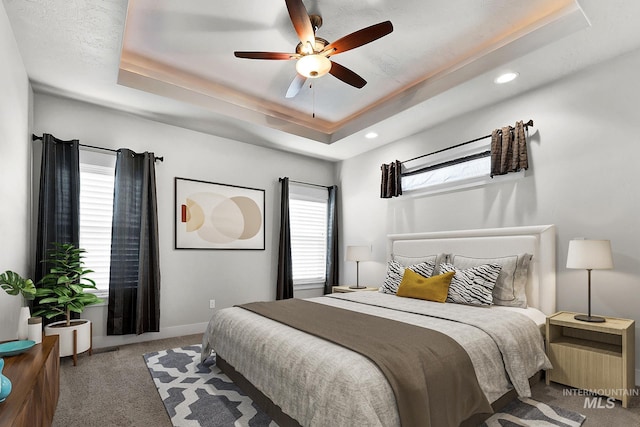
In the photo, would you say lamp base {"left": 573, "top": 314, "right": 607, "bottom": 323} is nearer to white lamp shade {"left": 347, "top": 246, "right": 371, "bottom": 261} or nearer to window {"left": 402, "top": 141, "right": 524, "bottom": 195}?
window {"left": 402, "top": 141, "right": 524, "bottom": 195}

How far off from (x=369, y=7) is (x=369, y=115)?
1.76m

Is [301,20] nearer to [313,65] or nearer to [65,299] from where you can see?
[313,65]

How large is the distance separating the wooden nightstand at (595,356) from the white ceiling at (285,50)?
2.01m

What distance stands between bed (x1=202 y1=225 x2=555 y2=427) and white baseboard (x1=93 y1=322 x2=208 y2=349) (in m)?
1.27

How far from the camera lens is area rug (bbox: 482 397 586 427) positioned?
→ 2074 mm

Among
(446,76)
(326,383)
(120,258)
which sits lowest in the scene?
(326,383)

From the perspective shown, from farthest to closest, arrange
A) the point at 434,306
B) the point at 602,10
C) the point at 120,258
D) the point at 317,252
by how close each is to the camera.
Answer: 1. the point at 317,252
2. the point at 120,258
3. the point at 434,306
4. the point at 602,10

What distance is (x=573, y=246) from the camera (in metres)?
2.66

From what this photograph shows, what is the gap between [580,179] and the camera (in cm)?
298

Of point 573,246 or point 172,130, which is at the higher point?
point 172,130

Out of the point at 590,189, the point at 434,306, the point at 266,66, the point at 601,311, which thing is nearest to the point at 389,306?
the point at 434,306

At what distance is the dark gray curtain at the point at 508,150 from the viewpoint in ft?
10.8

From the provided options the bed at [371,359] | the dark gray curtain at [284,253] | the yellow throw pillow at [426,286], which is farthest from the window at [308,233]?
the yellow throw pillow at [426,286]

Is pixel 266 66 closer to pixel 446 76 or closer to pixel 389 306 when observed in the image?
pixel 446 76
